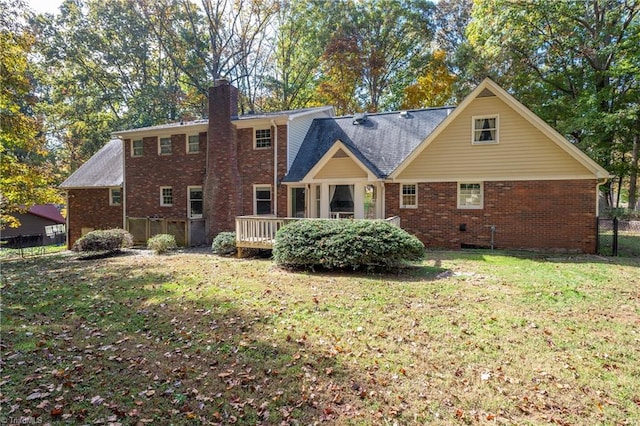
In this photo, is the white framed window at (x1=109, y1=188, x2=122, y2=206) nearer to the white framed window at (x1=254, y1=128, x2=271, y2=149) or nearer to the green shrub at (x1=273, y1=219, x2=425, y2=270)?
the white framed window at (x1=254, y1=128, x2=271, y2=149)

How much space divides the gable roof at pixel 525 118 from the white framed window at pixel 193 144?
10.3 metres

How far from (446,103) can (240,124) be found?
17.3 meters

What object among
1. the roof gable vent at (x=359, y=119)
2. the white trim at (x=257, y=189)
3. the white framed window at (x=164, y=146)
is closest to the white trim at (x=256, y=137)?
the white trim at (x=257, y=189)

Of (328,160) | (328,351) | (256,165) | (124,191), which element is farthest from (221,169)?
(328,351)

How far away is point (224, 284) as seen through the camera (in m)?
8.22

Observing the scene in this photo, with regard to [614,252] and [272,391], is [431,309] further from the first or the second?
[614,252]

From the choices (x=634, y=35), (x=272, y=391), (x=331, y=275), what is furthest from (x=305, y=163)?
(x=634, y=35)

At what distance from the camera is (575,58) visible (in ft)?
72.5

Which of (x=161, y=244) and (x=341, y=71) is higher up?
(x=341, y=71)

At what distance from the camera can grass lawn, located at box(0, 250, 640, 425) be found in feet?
11.4

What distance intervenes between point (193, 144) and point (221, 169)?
9.75 ft

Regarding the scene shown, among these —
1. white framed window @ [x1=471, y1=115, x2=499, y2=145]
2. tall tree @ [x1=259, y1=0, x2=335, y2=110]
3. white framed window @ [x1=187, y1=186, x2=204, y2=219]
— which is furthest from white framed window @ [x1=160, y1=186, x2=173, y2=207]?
tall tree @ [x1=259, y1=0, x2=335, y2=110]

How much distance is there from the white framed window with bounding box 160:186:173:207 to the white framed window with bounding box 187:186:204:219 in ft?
4.11

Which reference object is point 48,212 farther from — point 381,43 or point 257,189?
point 381,43
